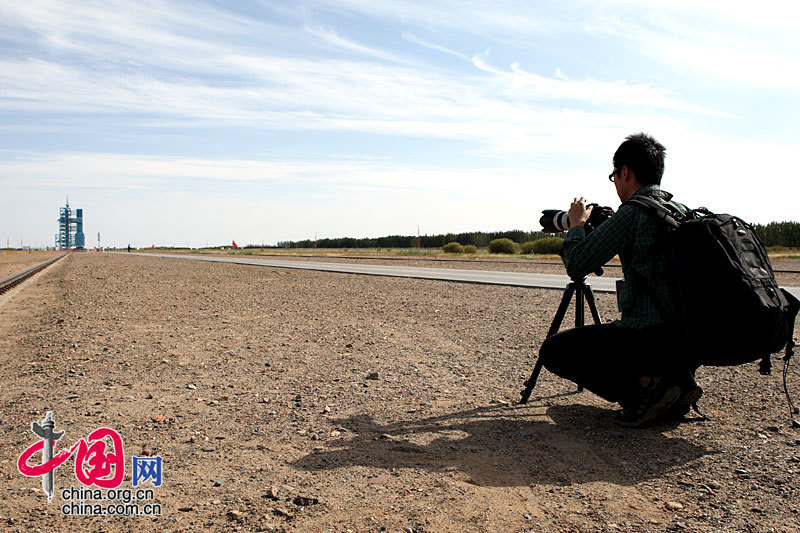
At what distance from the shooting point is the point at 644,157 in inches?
145

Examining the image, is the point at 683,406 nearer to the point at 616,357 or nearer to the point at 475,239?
the point at 616,357

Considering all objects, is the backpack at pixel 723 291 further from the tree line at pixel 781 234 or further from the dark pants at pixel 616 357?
the tree line at pixel 781 234

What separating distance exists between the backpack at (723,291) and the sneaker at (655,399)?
0.45 m

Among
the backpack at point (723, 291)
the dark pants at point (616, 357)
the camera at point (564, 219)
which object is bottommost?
the dark pants at point (616, 357)

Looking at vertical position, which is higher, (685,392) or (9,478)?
(685,392)

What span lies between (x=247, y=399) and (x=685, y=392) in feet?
10.3

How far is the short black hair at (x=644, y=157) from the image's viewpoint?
145 inches

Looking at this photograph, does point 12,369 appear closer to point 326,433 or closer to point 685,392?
point 326,433

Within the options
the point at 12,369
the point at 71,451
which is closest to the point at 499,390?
the point at 71,451

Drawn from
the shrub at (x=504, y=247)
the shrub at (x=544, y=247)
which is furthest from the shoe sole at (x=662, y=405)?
the shrub at (x=504, y=247)

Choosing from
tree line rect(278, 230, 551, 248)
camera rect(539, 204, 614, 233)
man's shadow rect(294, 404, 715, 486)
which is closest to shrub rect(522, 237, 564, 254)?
tree line rect(278, 230, 551, 248)

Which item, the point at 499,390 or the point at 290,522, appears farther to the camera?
the point at 499,390

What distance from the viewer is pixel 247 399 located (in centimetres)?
462

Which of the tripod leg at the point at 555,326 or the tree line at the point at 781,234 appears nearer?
the tripod leg at the point at 555,326
